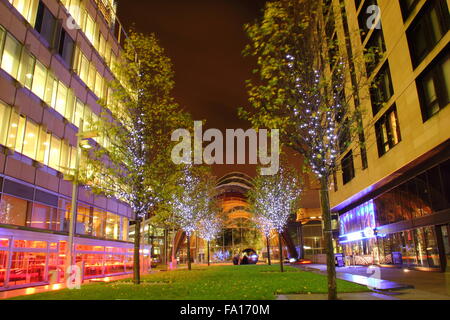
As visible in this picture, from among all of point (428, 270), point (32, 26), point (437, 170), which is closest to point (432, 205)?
point (437, 170)

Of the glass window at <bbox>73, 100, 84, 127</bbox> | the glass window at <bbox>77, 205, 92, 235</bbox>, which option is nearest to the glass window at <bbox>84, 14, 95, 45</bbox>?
the glass window at <bbox>73, 100, 84, 127</bbox>

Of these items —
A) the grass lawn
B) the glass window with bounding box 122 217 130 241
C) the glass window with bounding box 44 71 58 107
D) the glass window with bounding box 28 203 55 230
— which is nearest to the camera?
the grass lawn

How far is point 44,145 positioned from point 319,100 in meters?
18.4

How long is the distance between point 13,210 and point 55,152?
18.7 feet

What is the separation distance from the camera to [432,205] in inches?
961

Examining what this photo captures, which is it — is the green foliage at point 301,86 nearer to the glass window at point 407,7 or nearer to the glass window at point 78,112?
the glass window at point 407,7

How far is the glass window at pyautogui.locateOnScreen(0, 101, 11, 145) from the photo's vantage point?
18.6m

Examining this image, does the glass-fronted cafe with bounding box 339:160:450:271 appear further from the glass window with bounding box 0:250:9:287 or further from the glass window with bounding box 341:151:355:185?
the glass window with bounding box 0:250:9:287

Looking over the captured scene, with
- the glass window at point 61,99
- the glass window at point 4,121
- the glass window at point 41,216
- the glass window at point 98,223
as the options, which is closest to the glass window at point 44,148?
the glass window at point 61,99

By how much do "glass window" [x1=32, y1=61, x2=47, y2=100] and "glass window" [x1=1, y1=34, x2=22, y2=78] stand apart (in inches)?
76.2

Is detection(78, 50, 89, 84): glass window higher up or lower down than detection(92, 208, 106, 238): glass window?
higher up

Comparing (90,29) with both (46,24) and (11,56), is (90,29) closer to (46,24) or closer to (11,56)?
(46,24)

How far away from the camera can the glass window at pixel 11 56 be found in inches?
743
